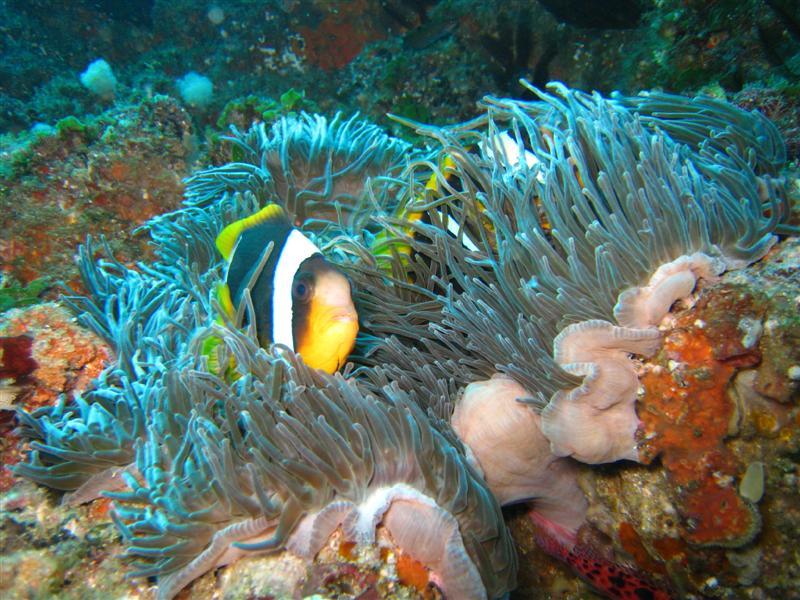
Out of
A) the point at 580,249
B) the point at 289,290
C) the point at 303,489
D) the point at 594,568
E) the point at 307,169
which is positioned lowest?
the point at 594,568

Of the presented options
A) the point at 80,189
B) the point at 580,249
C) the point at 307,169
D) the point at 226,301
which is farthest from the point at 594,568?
the point at 80,189

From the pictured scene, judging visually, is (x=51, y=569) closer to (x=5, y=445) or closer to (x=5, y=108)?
(x=5, y=445)

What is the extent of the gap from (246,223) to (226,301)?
336 mm

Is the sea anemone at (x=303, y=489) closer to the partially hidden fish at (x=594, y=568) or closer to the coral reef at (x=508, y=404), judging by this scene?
the coral reef at (x=508, y=404)

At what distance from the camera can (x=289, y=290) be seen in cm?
185

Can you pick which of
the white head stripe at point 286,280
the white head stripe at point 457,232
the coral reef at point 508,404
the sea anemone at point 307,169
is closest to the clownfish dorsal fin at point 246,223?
the white head stripe at point 286,280

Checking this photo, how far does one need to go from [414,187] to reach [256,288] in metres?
1.12

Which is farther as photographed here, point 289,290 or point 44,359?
point 44,359

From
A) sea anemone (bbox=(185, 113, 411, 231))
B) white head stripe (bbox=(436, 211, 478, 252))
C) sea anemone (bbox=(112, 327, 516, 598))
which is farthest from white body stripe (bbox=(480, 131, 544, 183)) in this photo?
sea anemone (bbox=(112, 327, 516, 598))

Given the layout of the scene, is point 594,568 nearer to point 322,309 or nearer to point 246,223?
point 322,309

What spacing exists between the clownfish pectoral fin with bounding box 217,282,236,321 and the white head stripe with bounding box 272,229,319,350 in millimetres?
219

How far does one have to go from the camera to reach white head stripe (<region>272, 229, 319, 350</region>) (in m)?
1.87

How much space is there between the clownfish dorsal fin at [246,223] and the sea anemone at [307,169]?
132 centimetres

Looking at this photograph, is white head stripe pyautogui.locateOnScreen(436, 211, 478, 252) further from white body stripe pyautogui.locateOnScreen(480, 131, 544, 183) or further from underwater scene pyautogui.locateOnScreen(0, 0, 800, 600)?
white body stripe pyautogui.locateOnScreen(480, 131, 544, 183)
